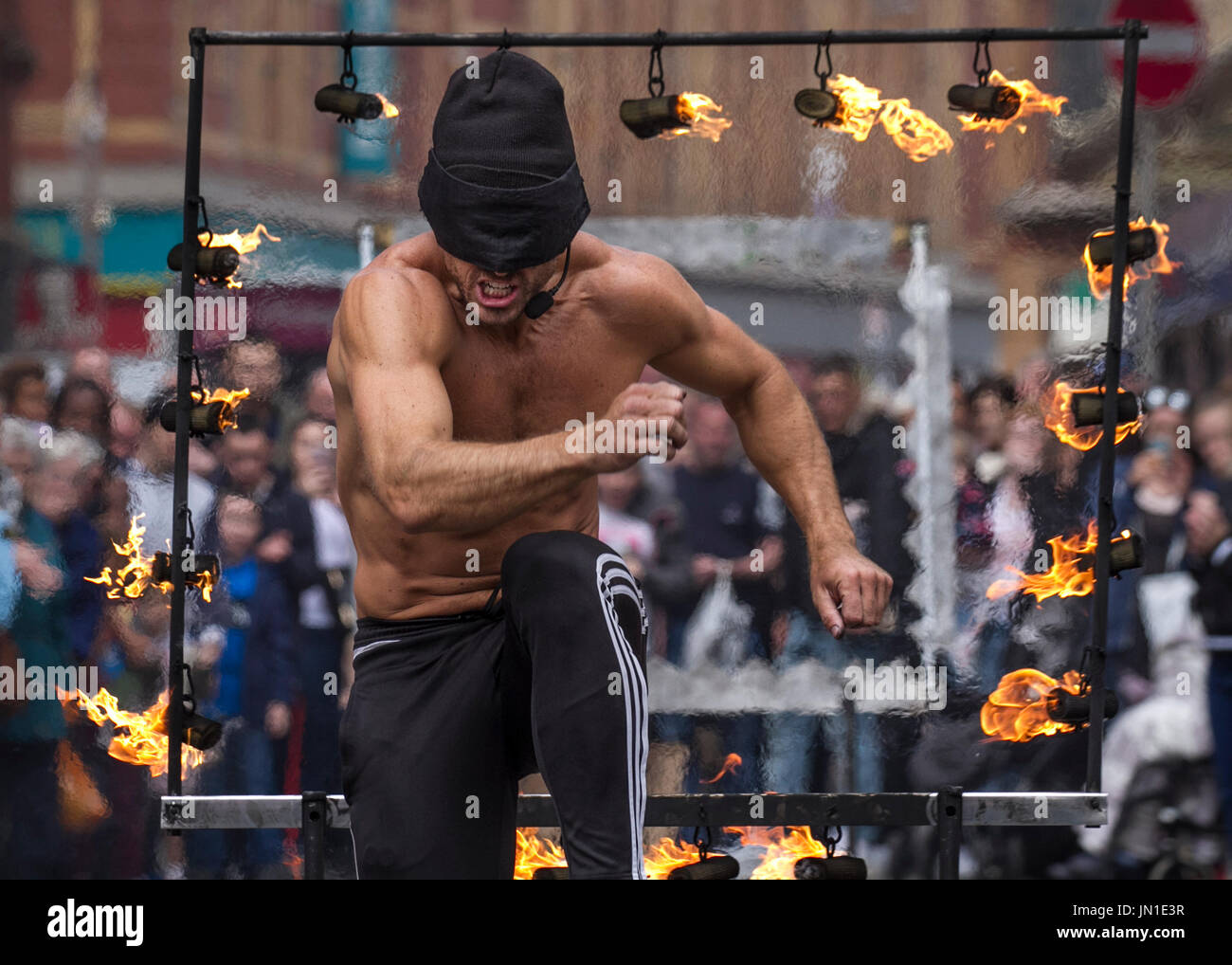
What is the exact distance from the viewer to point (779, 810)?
3.63m

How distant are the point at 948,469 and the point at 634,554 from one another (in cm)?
96

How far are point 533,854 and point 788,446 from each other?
1423 mm

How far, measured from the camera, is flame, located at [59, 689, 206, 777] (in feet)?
13.5

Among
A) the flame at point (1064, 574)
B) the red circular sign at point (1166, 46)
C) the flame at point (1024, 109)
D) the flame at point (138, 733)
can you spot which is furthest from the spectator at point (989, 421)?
the flame at point (138, 733)

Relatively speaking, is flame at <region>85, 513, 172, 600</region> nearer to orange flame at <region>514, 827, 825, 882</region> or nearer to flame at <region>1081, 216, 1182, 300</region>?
orange flame at <region>514, 827, 825, 882</region>

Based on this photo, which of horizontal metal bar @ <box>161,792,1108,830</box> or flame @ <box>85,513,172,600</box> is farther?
flame @ <box>85,513,172,600</box>

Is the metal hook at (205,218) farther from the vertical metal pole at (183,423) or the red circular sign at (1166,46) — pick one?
the red circular sign at (1166,46)

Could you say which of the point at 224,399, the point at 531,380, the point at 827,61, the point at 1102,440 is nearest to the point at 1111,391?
the point at 1102,440

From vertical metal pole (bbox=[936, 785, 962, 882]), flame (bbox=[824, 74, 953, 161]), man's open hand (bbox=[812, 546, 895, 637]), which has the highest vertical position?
flame (bbox=[824, 74, 953, 161])

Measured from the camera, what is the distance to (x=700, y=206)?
4363mm

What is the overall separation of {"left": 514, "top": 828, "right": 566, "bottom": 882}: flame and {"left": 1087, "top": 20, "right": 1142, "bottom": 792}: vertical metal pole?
138 cm

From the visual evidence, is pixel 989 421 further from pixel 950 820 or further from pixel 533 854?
pixel 533 854

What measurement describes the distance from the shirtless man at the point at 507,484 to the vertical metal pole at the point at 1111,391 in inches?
35.0


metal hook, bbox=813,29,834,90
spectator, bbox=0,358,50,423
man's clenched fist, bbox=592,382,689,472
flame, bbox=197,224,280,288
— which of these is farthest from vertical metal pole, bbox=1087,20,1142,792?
spectator, bbox=0,358,50,423
